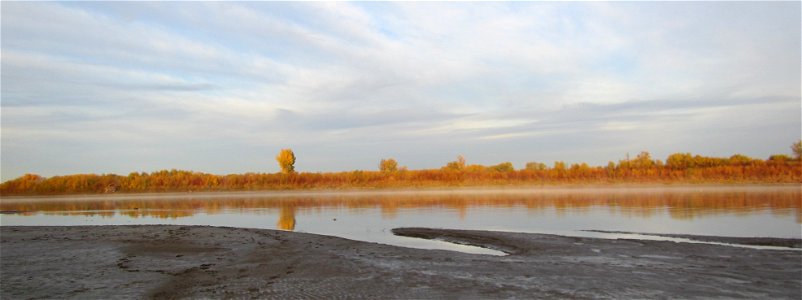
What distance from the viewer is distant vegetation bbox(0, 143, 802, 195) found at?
72562mm

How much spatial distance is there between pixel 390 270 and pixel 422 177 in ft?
240

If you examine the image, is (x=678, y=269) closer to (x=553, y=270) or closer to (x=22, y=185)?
(x=553, y=270)

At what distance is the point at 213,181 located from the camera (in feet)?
285

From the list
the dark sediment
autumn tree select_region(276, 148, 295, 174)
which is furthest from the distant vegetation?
the dark sediment

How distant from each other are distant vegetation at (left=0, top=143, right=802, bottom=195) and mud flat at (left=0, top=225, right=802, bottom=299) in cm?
6352

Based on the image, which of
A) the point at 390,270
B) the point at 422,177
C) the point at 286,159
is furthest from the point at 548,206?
the point at 286,159

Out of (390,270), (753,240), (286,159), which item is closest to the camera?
(390,270)

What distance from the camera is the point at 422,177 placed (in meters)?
84.0

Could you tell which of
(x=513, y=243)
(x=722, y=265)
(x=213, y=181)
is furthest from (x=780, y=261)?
(x=213, y=181)

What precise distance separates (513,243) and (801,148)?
87.9m

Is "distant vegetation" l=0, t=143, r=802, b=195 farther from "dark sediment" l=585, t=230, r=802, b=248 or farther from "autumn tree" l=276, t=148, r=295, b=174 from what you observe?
"dark sediment" l=585, t=230, r=802, b=248

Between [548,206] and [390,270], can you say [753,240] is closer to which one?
[390,270]

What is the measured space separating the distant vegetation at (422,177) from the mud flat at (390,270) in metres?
63.5

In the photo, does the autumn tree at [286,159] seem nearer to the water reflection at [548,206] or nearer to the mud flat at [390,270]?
the water reflection at [548,206]
